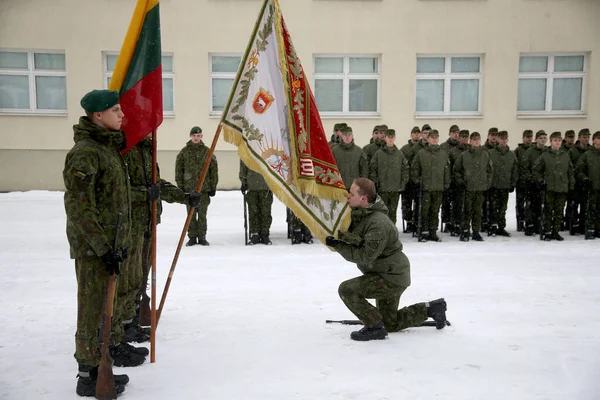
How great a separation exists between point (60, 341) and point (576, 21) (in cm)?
1759

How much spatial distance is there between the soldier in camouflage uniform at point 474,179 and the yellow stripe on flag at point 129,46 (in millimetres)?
8044

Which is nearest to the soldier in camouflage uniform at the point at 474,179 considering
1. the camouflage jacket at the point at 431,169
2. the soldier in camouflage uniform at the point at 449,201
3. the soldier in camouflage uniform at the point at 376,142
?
the camouflage jacket at the point at 431,169

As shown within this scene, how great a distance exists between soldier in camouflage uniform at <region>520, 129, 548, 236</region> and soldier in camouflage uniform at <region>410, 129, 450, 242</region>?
1959mm

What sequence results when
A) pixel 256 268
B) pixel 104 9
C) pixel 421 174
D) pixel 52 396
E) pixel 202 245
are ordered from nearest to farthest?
pixel 52 396, pixel 256 268, pixel 202 245, pixel 421 174, pixel 104 9

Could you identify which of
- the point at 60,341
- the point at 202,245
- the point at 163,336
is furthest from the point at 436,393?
the point at 202,245

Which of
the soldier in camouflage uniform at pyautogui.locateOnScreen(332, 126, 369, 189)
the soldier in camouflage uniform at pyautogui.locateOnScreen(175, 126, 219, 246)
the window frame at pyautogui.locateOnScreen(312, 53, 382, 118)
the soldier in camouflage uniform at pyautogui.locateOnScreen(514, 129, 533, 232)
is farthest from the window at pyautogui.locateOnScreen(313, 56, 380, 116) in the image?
the soldier in camouflage uniform at pyautogui.locateOnScreen(175, 126, 219, 246)

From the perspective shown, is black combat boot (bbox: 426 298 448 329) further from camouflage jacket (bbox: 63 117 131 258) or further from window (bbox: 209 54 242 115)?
window (bbox: 209 54 242 115)

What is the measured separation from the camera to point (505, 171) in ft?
36.6

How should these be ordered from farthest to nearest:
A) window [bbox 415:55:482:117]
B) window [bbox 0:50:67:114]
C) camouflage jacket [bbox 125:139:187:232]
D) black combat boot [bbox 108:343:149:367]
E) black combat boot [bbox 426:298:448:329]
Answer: window [bbox 415:55:482:117] → window [bbox 0:50:67:114] → black combat boot [bbox 426:298:448:329] → camouflage jacket [bbox 125:139:187:232] → black combat boot [bbox 108:343:149:367]

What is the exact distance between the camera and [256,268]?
26.0 feet

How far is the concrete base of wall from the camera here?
55.0 ft

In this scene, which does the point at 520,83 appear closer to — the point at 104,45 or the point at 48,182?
the point at 104,45

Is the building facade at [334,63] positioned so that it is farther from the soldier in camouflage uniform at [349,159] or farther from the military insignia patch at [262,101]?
the military insignia patch at [262,101]

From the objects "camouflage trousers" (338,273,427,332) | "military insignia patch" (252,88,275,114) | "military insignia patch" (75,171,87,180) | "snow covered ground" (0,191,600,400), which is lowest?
"snow covered ground" (0,191,600,400)
